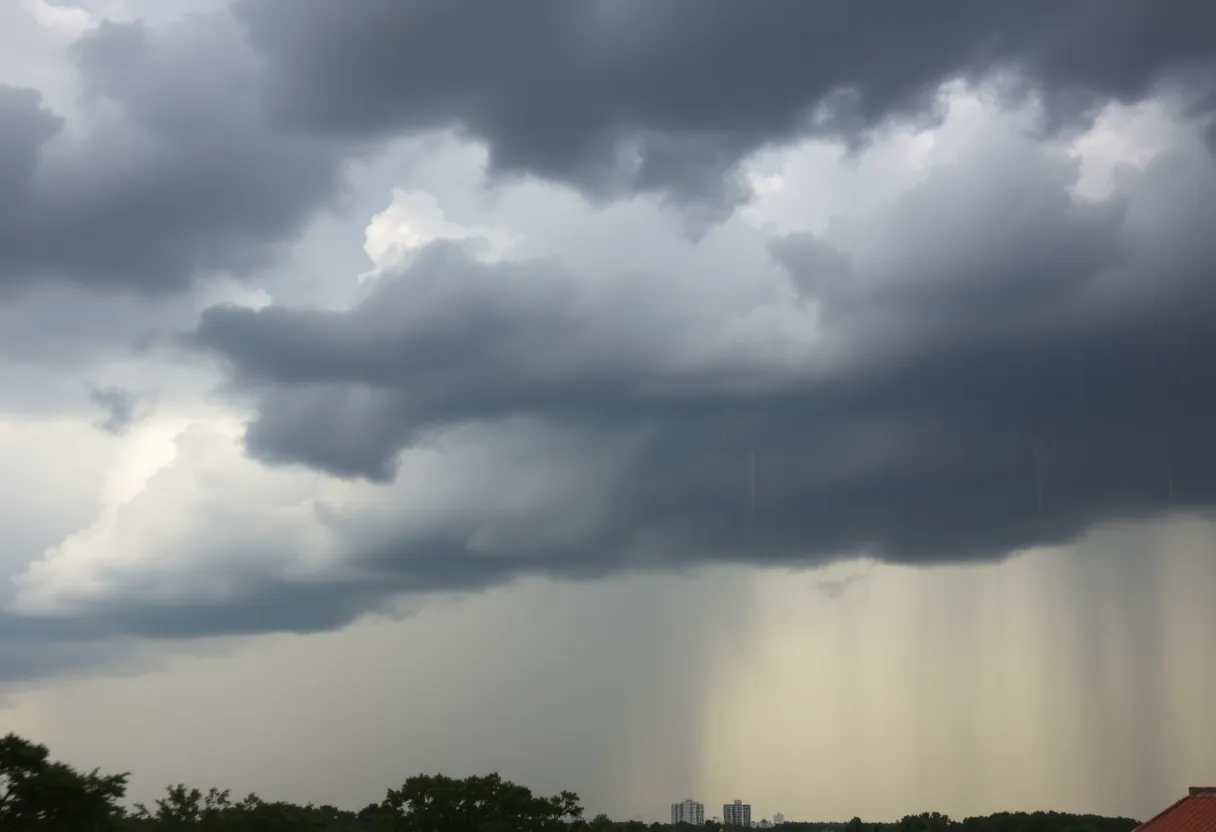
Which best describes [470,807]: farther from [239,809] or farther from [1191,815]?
[1191,815]

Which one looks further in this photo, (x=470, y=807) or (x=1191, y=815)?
(x=470, y=807)

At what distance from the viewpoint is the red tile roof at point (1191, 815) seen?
67500 mm

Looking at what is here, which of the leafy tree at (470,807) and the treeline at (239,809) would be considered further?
the leafy tree at (470,807)

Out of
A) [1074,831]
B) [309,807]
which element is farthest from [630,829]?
[309,807]

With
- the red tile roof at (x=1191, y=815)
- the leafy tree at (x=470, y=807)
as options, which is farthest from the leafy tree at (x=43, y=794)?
the red tile roof at (x=1191, y=815)

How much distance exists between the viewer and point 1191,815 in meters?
68.9

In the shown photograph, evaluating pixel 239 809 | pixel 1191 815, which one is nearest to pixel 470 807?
pixel 239 809

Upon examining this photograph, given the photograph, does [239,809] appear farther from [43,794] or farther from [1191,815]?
[1191,815]

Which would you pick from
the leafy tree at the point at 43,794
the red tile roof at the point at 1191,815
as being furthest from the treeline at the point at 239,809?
the red tile roof at the point at 1191,815

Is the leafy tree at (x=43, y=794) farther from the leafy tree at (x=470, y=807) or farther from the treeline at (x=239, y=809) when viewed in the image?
the leafy tree at (x=470, y=807)

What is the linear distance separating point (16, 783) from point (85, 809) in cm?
413

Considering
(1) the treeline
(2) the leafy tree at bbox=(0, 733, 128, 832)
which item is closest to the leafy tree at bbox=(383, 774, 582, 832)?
(1) the treeline

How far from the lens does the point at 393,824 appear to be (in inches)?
3930

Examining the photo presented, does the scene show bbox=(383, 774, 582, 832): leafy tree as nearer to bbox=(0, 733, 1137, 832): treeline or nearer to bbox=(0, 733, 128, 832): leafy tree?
bbox=(0, 733, 1137, 832): treeline
